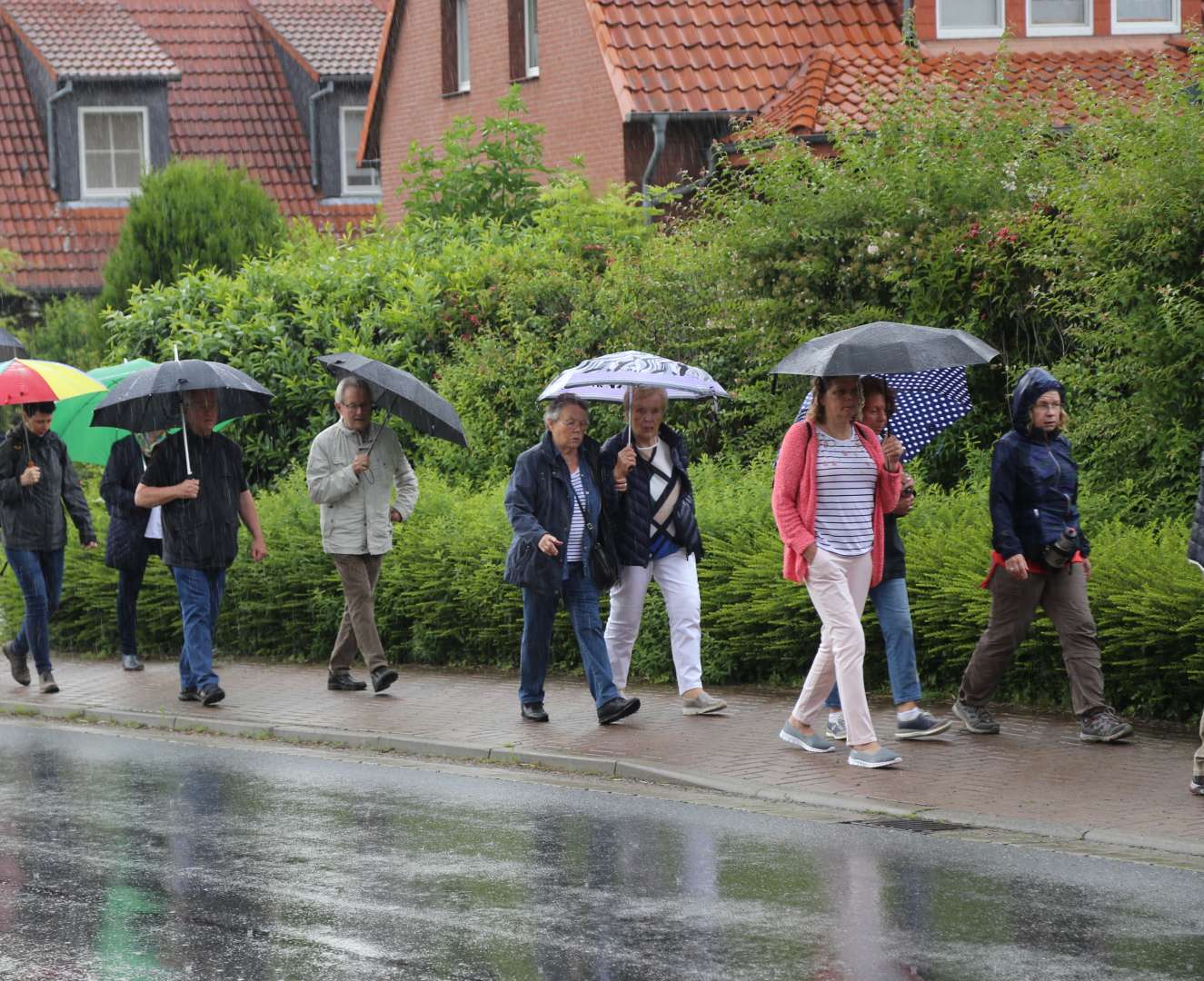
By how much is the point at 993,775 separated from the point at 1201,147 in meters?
4.34

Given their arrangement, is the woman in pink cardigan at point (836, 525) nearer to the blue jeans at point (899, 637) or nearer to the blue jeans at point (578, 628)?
the blue jeans at point (899, 637)

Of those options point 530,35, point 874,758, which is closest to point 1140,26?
point 530,35

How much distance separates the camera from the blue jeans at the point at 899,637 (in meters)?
10.2

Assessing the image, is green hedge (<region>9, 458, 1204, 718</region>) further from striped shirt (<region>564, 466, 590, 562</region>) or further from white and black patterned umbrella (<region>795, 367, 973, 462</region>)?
striped shirt (<region>564, 466, 590, 562</region>)

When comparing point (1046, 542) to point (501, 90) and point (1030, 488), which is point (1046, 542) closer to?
point (1030, 488)

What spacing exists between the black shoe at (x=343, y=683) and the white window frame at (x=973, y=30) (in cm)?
1539

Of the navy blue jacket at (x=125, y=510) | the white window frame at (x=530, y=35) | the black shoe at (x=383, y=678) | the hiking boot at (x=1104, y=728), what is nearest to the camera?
the hiking boot at (x=1104, y=728)

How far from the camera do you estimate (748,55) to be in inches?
998

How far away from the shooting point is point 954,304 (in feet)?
46.2

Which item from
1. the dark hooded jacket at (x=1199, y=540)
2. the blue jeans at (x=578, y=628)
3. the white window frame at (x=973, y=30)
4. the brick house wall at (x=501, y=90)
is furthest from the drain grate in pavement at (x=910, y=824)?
the white window frame at (x=973, y=30)

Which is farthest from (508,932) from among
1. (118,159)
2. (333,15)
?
(333,15)

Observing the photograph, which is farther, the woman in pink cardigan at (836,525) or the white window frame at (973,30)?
the white window frame at (973,30)

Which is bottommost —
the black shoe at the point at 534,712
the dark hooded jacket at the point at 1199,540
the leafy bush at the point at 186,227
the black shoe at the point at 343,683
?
the black shoe at the point at 343,683

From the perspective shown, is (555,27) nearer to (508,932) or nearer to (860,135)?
(860,135)
